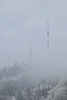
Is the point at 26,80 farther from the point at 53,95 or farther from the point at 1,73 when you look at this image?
the point at 53,95

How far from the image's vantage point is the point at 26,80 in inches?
2581

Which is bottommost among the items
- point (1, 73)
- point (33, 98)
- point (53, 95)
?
point (1, 73)

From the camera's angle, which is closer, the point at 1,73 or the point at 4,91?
the point at 4,91

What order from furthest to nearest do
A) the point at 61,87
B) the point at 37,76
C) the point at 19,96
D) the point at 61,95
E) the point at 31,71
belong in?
1. the point at 31,71
2. the point at 37,76
3. the point at 19,96
4. the point at 61,87
5. the point at 61,95

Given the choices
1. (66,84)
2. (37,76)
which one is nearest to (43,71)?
(37,76)

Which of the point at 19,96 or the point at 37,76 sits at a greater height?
the point at 19,96

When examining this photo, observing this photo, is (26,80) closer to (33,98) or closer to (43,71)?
(43,71)

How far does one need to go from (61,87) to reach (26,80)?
3936 cm

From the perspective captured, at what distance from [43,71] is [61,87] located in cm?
4696

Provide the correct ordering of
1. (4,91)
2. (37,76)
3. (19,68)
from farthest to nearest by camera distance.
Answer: (19,68), (37,76), (4,91)

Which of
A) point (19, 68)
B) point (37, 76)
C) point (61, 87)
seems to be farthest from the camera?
point (19, 68)

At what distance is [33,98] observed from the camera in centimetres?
3741

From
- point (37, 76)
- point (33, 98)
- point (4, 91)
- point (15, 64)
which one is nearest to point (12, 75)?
point (37, 76)

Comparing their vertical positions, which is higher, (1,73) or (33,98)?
(33,98)
